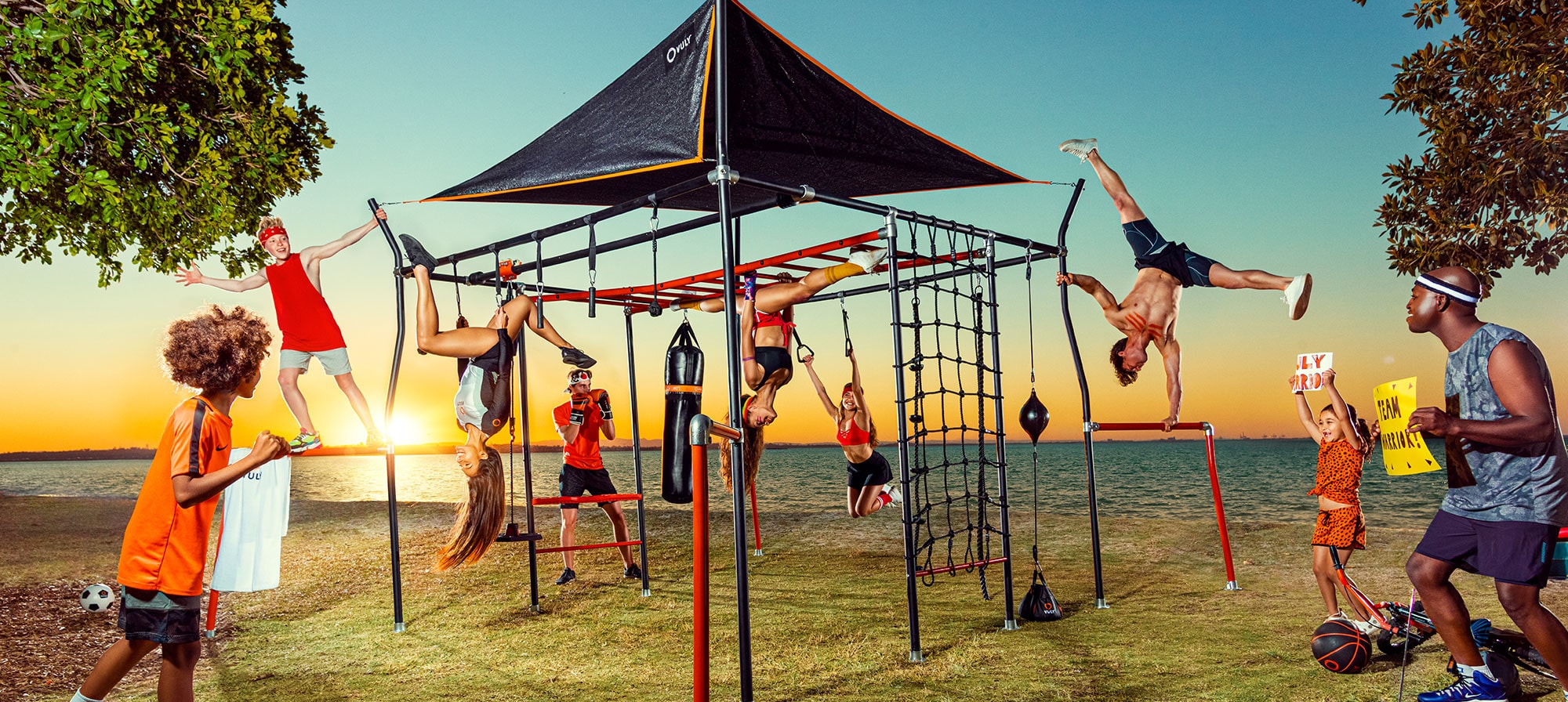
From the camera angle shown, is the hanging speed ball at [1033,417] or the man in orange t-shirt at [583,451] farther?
the man in orange t-shirt at [583,451]

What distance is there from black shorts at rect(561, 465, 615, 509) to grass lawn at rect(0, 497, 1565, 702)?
816 millimetres

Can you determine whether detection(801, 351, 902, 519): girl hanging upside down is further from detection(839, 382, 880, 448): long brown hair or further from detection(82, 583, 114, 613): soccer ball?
detection(82, 583, 114, 613): soccer ball

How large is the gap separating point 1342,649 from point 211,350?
5371 millimetres

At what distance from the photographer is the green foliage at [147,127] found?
5613 mm

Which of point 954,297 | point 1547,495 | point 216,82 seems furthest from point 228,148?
point 1547,495

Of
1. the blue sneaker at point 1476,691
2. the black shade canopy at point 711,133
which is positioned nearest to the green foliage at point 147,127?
the black shade canopy at point 711,133

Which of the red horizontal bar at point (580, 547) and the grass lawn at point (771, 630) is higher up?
the red horizontal bar at point (580, 547)

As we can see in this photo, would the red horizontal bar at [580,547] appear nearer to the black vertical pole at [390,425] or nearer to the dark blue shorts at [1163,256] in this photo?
the black vertical pole at [390,425]

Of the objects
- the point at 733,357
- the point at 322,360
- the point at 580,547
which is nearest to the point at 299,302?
the point at 322,360

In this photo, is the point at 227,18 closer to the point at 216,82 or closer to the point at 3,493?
the point at 216,82

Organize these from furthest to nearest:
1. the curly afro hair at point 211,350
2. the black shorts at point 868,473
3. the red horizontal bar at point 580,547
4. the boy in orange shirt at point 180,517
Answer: the black shorts at point 868,473 < the red horizontal bar at point 580,547 < the curly afro hair at point 211,350 < the boy in orange shirt at point 180,517

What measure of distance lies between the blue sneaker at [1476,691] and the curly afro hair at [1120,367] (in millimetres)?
2671

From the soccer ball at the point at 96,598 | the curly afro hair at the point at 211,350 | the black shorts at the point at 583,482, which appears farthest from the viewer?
the black shorts at the point at 583,482

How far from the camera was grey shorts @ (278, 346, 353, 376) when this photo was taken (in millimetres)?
5543
